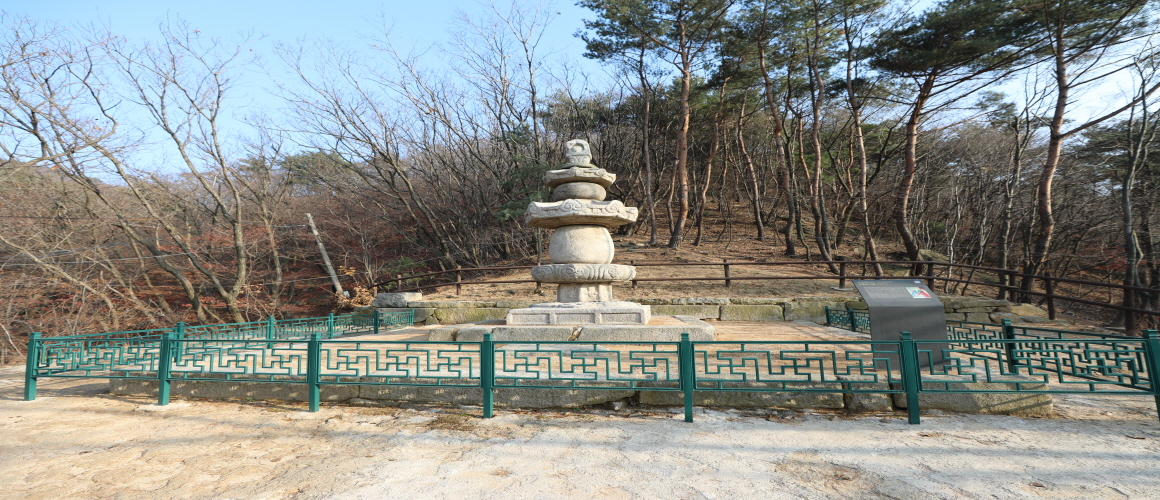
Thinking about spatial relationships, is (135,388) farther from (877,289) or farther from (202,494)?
(877,289)

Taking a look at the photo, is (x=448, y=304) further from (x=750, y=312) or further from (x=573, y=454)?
(x=573, y=454)

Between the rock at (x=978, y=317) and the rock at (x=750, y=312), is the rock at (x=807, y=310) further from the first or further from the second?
the rock at (x=978, y=317)

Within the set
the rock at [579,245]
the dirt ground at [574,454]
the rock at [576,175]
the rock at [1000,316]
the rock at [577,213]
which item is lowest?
the dirt ground at [574,454]

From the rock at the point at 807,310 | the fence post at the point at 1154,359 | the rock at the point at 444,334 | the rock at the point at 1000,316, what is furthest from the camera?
the rock at the point at 807,310

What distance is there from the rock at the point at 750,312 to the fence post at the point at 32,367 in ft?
34.9

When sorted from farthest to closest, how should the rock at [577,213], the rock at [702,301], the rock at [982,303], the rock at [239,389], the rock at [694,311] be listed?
1. the rock at [702,301]
2. the rock at [694,311]
3. the rock at [982,303]
4. the rock at [577,213]
5. the rock at [239,389]

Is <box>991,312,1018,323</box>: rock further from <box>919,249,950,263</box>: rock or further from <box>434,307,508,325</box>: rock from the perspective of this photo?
<box>434,307,508,325</box>: rock

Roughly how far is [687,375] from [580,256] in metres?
3.45

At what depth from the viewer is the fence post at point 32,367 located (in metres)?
5.27

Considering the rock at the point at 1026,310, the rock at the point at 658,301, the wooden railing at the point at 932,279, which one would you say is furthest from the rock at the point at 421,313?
the rock at the point at 1026,310

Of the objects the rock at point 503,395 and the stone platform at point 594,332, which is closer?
the rock at point 503,395

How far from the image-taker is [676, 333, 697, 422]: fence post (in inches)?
162

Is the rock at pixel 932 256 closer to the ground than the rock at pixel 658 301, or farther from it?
farther from it

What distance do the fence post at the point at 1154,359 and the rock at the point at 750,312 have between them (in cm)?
691
